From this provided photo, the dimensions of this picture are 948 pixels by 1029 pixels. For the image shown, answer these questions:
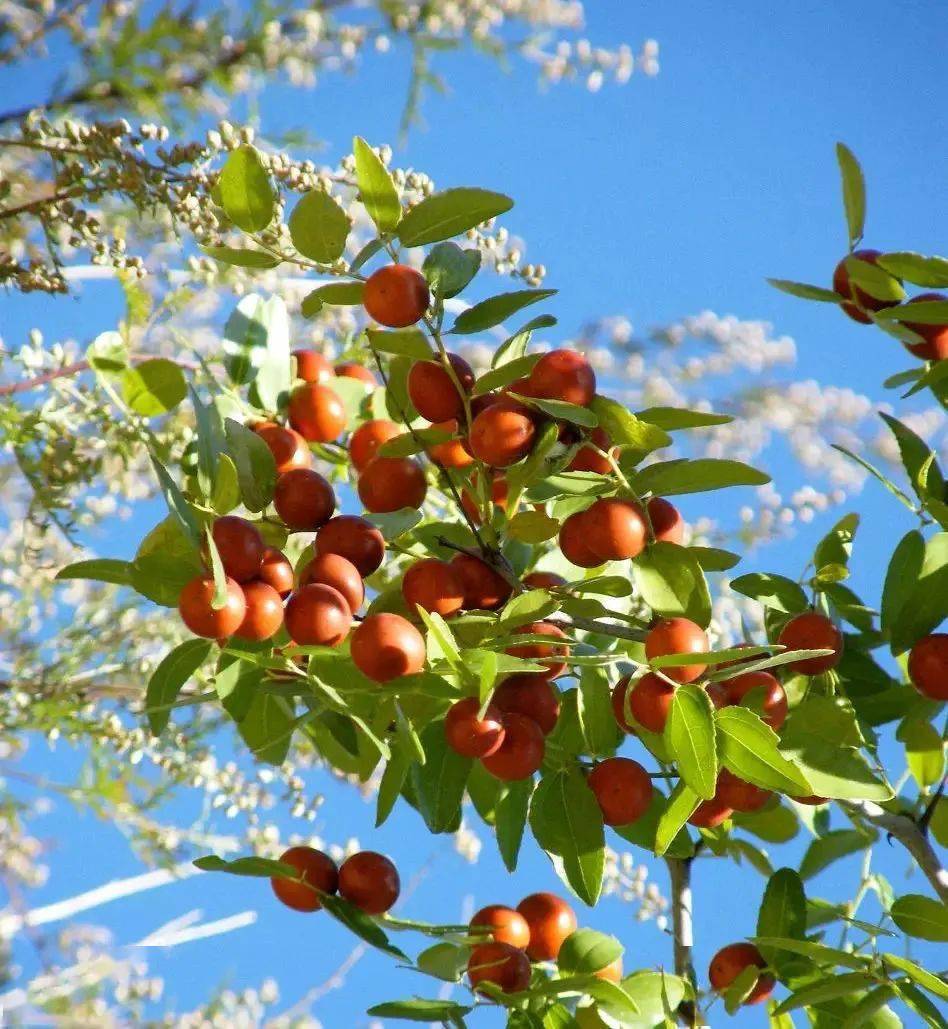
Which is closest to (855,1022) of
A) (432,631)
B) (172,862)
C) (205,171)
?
(432,631)

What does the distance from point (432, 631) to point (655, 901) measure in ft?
2.45

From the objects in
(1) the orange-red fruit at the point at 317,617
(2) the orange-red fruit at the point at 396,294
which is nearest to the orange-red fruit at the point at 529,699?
(1) the orange-red fruit at the point at 317,617

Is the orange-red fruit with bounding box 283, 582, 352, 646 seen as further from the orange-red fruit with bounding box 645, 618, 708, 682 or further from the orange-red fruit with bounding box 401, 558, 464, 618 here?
Result: the orange-red fruit with bounding box 645, 618, 708, 682

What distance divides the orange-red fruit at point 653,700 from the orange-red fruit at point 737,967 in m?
0.22

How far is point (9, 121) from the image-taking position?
4.76 feet

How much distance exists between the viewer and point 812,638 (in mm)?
772

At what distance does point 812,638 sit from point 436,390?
0.27 m

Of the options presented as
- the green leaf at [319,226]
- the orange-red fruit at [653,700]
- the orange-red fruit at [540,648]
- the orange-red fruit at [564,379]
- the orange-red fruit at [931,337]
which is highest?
the green leaf at [319,226]

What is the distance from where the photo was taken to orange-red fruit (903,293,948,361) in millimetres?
836

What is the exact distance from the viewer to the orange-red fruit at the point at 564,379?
71 centimetres

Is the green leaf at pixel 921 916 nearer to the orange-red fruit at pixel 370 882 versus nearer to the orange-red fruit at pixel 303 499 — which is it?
the orange-red fruit at pixel 370 882

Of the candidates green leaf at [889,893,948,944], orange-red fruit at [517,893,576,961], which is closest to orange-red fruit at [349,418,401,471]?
orange-red fruit at [517,893,576,961]

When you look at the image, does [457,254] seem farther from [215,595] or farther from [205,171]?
[205,171]

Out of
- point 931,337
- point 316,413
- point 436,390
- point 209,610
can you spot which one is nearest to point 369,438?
point 316,413
